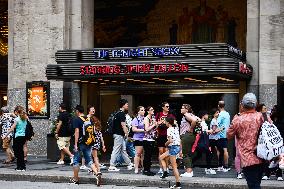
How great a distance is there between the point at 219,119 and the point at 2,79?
13.9 meters

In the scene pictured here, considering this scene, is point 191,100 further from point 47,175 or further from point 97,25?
point 47,175

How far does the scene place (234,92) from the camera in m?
21.8

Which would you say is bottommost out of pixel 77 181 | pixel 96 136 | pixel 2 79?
pixel 77 181

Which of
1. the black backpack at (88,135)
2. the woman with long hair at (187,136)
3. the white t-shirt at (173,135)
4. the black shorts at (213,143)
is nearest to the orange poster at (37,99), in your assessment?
the black shorts at (213,143)

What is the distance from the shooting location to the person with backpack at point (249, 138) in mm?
8141

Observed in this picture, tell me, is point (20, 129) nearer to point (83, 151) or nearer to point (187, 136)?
point (83, 151)

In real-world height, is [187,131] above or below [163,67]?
below

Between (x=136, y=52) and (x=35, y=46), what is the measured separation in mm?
5211

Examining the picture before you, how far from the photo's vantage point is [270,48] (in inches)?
766

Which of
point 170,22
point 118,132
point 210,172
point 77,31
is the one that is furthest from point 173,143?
point 170,22

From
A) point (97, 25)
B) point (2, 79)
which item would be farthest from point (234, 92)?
point (2, 79)

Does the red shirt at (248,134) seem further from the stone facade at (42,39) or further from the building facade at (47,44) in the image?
the stone facade at (42,39)

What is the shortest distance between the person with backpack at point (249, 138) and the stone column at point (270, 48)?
11.1 m

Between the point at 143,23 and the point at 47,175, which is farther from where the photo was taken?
the point at 143,23
